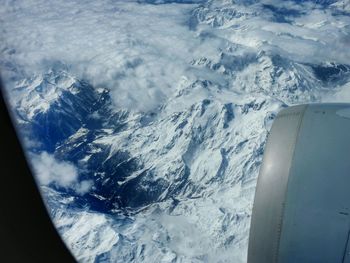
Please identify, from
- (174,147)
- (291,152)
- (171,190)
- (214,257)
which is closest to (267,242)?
(291,152)

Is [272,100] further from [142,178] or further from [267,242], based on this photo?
[267,242]

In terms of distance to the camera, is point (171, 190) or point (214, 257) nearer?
point (214, 257)

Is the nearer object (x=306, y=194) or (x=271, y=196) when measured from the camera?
(x=306, y=194)

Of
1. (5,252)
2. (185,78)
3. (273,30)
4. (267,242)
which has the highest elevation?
(5,252)

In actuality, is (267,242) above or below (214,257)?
above

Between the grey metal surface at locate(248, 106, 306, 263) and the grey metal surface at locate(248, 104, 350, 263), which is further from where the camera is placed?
the grey metal surface at locate(248, 106, 306, 263)

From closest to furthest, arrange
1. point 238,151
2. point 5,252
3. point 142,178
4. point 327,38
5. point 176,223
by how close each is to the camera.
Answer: point 5,252, point 327,38, point 176,223, point 142,178, point 238,151

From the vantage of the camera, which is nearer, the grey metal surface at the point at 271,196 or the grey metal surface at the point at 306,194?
the grey metal surface at the point at 306,194

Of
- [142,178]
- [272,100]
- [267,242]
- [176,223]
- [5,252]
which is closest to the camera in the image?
[5,252]
